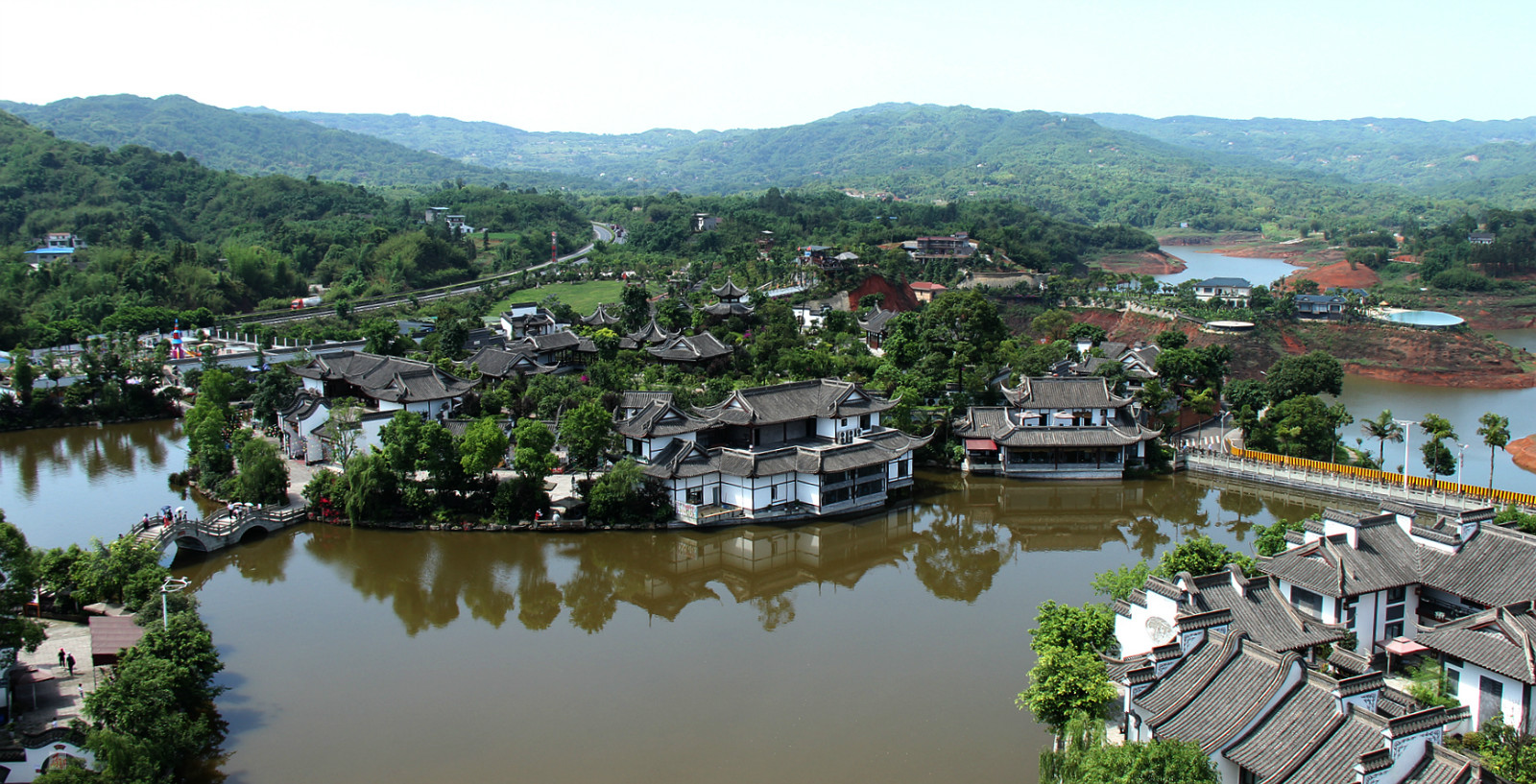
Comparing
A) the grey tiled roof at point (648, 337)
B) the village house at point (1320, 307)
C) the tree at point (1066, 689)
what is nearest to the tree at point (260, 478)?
the grey tiled roof at point (648, 337)

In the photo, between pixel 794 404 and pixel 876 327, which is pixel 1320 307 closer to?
pixel 876 327

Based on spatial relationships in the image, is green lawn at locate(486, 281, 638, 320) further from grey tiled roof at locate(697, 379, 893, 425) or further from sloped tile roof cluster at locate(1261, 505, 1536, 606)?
sloped tile roof cluster at locate(1261, 505, 1536, 606)

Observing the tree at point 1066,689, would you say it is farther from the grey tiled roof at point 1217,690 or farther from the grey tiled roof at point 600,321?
the grey tiled roof at point 600,321

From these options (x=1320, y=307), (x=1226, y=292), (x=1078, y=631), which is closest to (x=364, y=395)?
(x=1078, y=631)

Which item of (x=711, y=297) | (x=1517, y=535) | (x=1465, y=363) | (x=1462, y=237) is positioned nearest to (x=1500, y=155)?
(x=1462, y=237)

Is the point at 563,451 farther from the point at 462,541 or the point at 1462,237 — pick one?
the point at 1462,237
